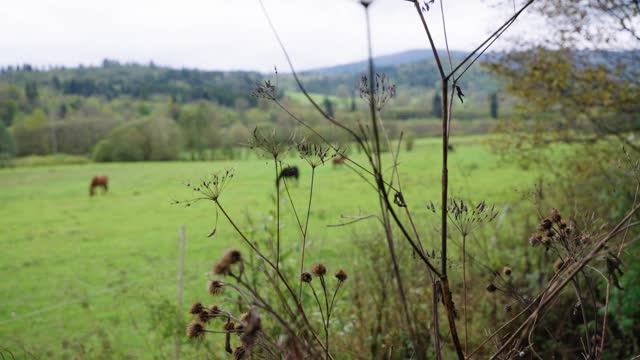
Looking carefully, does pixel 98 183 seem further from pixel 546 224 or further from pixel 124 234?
pixel 546 224

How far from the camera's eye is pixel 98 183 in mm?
26422

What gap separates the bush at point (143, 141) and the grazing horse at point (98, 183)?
4.08 m

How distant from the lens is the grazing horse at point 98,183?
2614cm

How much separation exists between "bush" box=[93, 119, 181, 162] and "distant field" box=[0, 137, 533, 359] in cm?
113

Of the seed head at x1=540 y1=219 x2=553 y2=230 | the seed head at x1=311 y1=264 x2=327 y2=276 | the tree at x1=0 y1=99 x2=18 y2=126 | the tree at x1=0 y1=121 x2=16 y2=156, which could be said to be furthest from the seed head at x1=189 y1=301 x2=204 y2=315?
the tree at x1=0 y1=99 x2=18 y2=126

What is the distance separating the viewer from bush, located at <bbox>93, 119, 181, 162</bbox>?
30.5 meters

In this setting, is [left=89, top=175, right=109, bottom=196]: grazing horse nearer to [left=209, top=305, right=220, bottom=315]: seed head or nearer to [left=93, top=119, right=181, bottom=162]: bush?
[left=93, top=119, right=181, bottom=162]: bush

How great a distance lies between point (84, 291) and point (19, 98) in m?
11.2

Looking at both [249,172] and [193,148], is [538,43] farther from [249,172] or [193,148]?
[193,148]

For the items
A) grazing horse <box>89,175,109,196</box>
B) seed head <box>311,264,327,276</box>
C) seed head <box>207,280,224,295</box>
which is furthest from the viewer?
grazing horse <box>89,175,109,196</box>

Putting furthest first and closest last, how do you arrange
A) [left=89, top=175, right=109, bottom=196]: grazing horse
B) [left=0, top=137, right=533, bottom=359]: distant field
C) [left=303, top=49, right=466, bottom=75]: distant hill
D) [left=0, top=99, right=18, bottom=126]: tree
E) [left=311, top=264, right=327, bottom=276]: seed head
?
1. [left=89, top=175, right=109, bottom=196]: grazing horse
2. [left=0, top=99, right=18, bottom=126]: tree
3. [left=0, top=137, right=533, bottom=359]: distant field
4. [left=303, top=49, right=466, bottom=75]: distant hill
5. [left=311, top=264, right=327, bottom=276]: seed head

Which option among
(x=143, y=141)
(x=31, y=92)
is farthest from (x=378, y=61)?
(x=143, y=141)

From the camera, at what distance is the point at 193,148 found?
2973 cm

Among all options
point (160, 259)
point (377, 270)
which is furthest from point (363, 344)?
point (160, 259)
